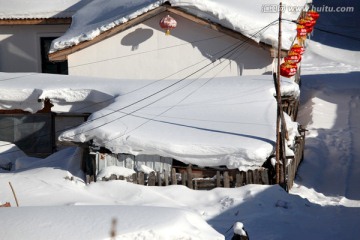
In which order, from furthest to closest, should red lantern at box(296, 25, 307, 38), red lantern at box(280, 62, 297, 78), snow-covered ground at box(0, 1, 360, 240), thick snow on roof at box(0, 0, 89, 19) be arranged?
thick snow on roof at box(0, 0, 89, 19), red lantern at box(296, 25, 307, 38), red lantern at box(280, 62, 297, 78), snow-covered ground at box(0, 1, 360, 240)

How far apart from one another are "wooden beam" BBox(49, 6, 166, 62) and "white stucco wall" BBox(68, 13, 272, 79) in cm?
21

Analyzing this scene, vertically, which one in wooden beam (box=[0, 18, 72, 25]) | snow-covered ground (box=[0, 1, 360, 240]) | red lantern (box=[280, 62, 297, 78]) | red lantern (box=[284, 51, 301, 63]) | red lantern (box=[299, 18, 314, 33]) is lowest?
snow-covered ground (box=[0, 1, 360, 240])

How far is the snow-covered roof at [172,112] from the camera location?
15.6m

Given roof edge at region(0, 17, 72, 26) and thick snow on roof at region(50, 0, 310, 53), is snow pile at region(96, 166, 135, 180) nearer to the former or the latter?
thick snow on roof at region(50, 0, 310, 53)

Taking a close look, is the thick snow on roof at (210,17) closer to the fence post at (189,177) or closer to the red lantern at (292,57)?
the red lantern at (292,57)

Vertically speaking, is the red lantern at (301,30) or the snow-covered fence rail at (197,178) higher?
the red lantern at (301,30)

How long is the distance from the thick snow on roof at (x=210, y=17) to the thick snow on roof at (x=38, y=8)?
1074 millimetres

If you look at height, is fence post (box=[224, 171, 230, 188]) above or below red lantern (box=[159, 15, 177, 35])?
below

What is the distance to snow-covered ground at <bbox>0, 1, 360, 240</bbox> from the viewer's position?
27.2ft

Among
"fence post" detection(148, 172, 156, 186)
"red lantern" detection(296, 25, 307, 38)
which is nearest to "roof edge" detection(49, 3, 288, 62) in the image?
"red lantern" detection(296, 25, 307, 38)

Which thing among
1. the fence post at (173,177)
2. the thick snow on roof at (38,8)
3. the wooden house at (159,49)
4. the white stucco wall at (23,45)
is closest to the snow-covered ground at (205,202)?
the fence post at (173,177)

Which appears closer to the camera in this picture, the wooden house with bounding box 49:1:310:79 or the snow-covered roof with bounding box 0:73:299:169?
the snow-covered roof with bounding box 0:73:299:169

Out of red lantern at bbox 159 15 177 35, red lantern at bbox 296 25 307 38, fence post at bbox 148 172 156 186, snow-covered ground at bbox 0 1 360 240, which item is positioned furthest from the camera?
red lantern at bbox 296 25 307 38

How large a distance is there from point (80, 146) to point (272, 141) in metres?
4.57
